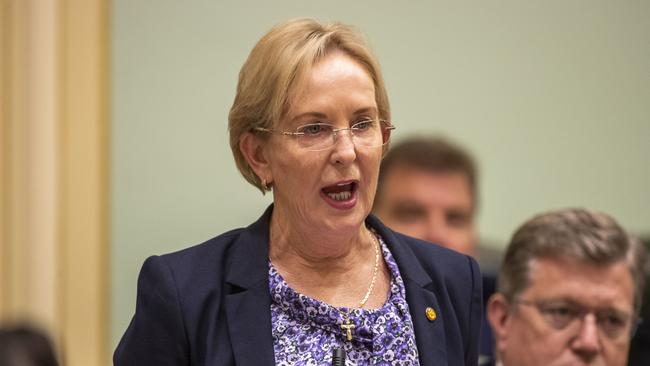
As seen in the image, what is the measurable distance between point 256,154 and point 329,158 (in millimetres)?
232

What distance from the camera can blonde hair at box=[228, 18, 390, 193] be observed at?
7.51ft

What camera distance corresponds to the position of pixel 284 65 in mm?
2285

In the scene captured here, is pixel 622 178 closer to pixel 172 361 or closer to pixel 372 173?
pixel 372 173

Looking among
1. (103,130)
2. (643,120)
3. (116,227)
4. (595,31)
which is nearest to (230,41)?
(103,130)

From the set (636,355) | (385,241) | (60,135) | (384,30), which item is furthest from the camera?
(384,30)

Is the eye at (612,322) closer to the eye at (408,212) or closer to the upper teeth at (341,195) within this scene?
the upper teeth at (341,195)

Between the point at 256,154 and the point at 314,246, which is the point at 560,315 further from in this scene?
the point at 256,154

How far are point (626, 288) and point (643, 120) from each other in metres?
3.09

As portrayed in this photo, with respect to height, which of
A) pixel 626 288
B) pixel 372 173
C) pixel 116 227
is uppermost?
pixel 372 173

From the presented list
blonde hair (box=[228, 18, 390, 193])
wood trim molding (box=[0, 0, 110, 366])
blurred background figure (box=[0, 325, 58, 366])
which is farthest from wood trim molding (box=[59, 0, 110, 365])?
blurred background figure (box=[0, 325, 58, 366])

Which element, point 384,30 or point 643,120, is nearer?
point 384,30

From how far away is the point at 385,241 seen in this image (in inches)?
99.2

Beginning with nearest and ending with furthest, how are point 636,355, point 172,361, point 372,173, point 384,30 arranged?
1. point 172,361
2. point 372,173
3. point 636,355
4. point 384,30

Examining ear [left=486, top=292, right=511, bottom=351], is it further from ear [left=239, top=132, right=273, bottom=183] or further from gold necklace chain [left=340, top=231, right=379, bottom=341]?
ear [left=239, top=132, right=273, bottom=183]
